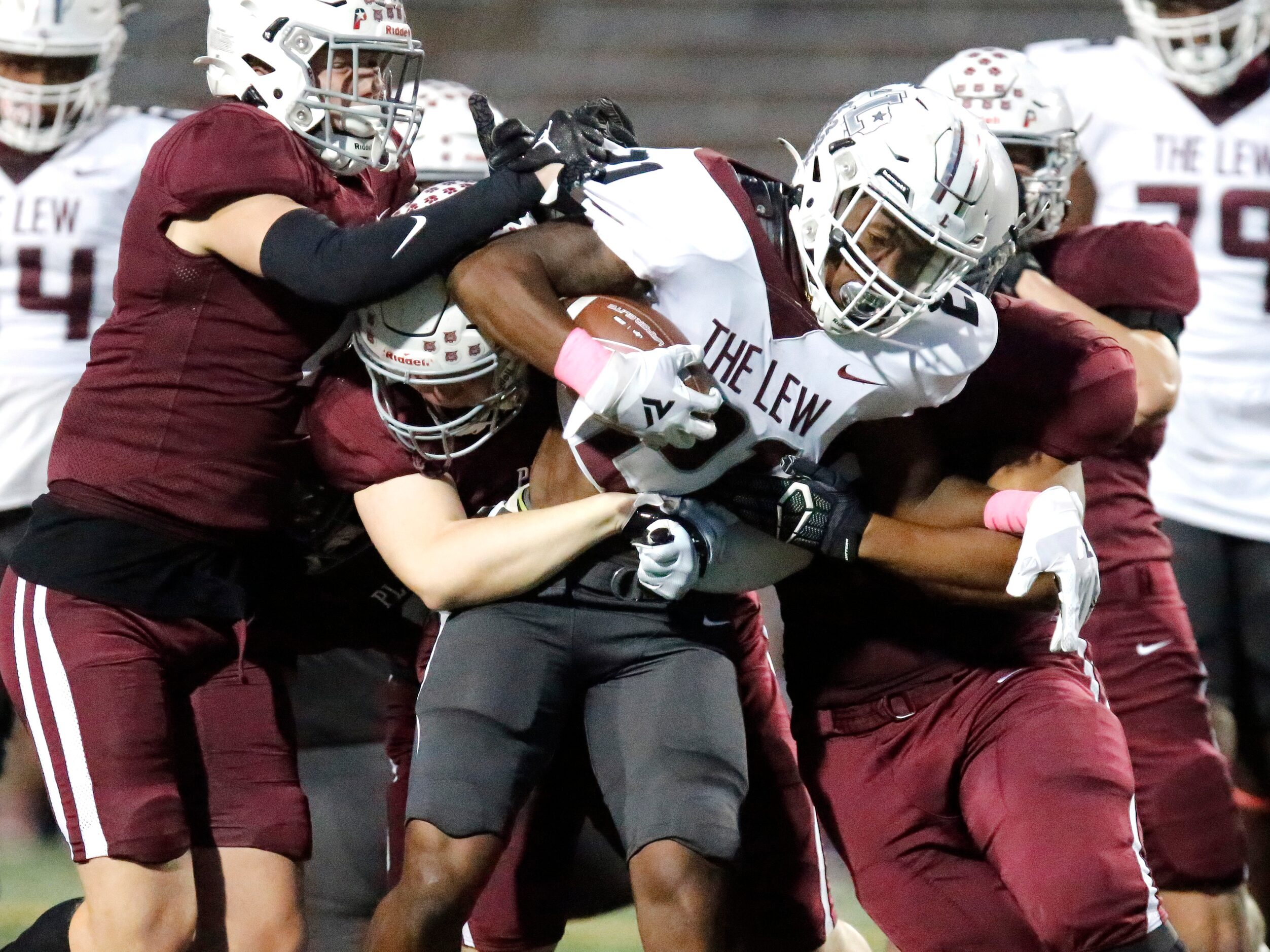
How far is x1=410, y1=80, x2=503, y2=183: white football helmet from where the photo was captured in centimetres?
371

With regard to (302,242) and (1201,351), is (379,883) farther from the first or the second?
(1201,351)

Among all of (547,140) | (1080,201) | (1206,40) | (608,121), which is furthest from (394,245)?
(1206,40)

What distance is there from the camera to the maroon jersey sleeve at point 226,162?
2873 mm

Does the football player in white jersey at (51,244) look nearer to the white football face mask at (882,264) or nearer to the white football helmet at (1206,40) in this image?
the white football face mask at (882,264)

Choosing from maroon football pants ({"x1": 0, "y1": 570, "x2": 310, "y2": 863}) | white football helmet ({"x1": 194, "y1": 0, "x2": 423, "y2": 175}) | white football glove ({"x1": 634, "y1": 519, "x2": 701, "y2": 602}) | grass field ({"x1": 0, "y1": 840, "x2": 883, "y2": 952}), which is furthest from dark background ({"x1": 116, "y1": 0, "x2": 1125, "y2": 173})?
white football glove ({"x1": 634, "y1": 519, "x2": 701, "y2": 602})

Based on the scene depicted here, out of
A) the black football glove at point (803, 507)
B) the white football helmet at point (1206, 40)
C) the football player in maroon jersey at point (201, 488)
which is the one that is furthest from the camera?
the white football helmet at point (1206, 40)

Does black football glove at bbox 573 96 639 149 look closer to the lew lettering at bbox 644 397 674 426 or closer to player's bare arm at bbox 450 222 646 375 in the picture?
player's bare arm at bbox 450 222 646 375

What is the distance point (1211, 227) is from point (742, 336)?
2.02m

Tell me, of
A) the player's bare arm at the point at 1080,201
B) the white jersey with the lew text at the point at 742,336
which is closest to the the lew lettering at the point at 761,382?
the white jersey with the lew text at the point at 742,336

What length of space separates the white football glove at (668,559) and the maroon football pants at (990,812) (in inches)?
21.1

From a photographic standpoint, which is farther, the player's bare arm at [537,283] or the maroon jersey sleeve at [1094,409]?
the maroon jersey sleeve at [1094,409]

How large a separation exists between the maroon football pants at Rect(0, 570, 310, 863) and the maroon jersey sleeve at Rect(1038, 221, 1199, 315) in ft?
5.60

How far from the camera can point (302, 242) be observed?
2.78 metres

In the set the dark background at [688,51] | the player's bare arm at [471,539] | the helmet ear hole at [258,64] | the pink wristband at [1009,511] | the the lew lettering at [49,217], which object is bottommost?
the dark background at [688,51]
